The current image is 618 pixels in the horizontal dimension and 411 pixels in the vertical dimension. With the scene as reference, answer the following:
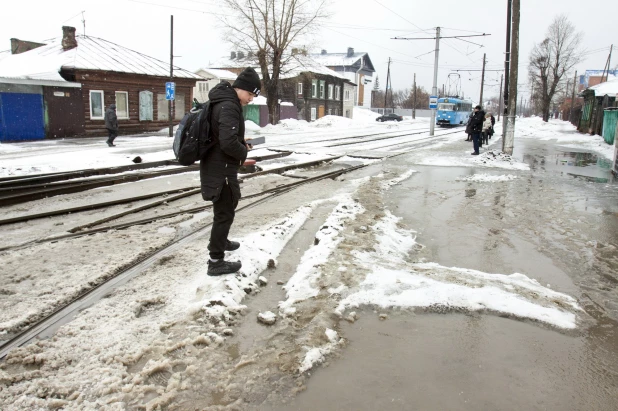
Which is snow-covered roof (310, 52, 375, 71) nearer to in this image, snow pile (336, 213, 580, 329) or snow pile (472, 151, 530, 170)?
snow pile (472, 151, 530, 170)

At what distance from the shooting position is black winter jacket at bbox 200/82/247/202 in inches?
155

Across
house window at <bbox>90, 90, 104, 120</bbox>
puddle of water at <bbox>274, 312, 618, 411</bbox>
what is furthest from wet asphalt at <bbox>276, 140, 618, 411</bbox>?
house window at <bbox>90, 90, 104, 120</bbox>

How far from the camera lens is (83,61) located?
2430 centimetres

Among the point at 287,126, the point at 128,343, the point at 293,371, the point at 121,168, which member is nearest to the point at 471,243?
the point at 293,371

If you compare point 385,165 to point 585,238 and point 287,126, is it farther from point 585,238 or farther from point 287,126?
point 287,126

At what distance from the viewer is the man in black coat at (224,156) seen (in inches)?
156

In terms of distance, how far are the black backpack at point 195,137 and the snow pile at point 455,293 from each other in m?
1.81

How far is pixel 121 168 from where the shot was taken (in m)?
11.9

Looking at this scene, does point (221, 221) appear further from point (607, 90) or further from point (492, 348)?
point (607, 90)

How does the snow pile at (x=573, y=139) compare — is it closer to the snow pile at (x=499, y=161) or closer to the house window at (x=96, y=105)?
the snow pile at (x=499, y=161)

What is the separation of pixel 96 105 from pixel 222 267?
24461 mm

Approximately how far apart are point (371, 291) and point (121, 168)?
31.8 ft

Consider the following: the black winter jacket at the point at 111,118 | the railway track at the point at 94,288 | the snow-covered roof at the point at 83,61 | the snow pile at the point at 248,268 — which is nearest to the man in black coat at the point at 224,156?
the snow pile at the point at 248,268

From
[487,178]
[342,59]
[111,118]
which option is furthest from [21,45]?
[342,59]
